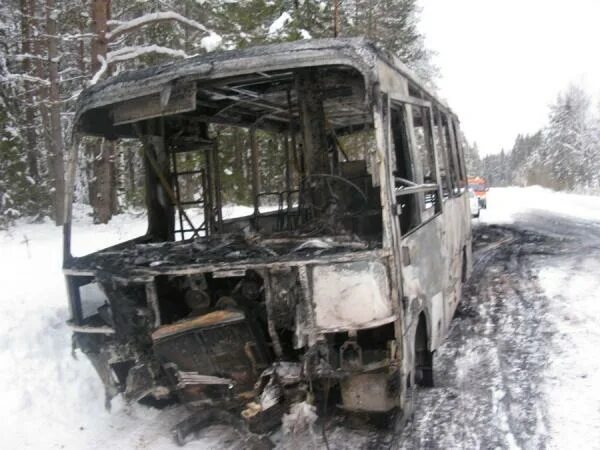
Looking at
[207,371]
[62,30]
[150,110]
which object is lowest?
[207,371]

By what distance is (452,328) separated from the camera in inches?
272

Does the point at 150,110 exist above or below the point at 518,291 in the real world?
above

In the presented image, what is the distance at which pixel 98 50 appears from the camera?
479 inches

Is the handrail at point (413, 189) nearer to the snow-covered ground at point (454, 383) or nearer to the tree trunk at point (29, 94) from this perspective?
the snow-covered ground at point (454, 383)

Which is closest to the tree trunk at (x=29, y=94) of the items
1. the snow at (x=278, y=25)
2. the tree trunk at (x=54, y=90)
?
the tree trunk at (x=54, y=90)

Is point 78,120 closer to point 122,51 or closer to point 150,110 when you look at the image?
point 150,110

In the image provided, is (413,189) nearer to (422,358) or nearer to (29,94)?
(422,358)

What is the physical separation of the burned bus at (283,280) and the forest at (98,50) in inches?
255

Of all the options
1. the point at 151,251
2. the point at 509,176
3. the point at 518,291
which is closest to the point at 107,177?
the point at 151,251

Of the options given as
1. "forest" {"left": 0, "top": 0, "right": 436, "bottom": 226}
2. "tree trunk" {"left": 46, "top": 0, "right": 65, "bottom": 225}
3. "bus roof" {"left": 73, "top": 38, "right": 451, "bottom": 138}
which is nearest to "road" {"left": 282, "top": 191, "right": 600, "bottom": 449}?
"bus roof" {"left": 73, "top": 38, "right": 451, "bottom": 138}

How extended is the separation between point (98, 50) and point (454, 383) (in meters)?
10.8

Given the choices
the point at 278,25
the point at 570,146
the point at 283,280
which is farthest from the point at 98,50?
the point at 570,146

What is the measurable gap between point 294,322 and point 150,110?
210 cm

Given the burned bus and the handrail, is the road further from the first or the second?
the handrail
